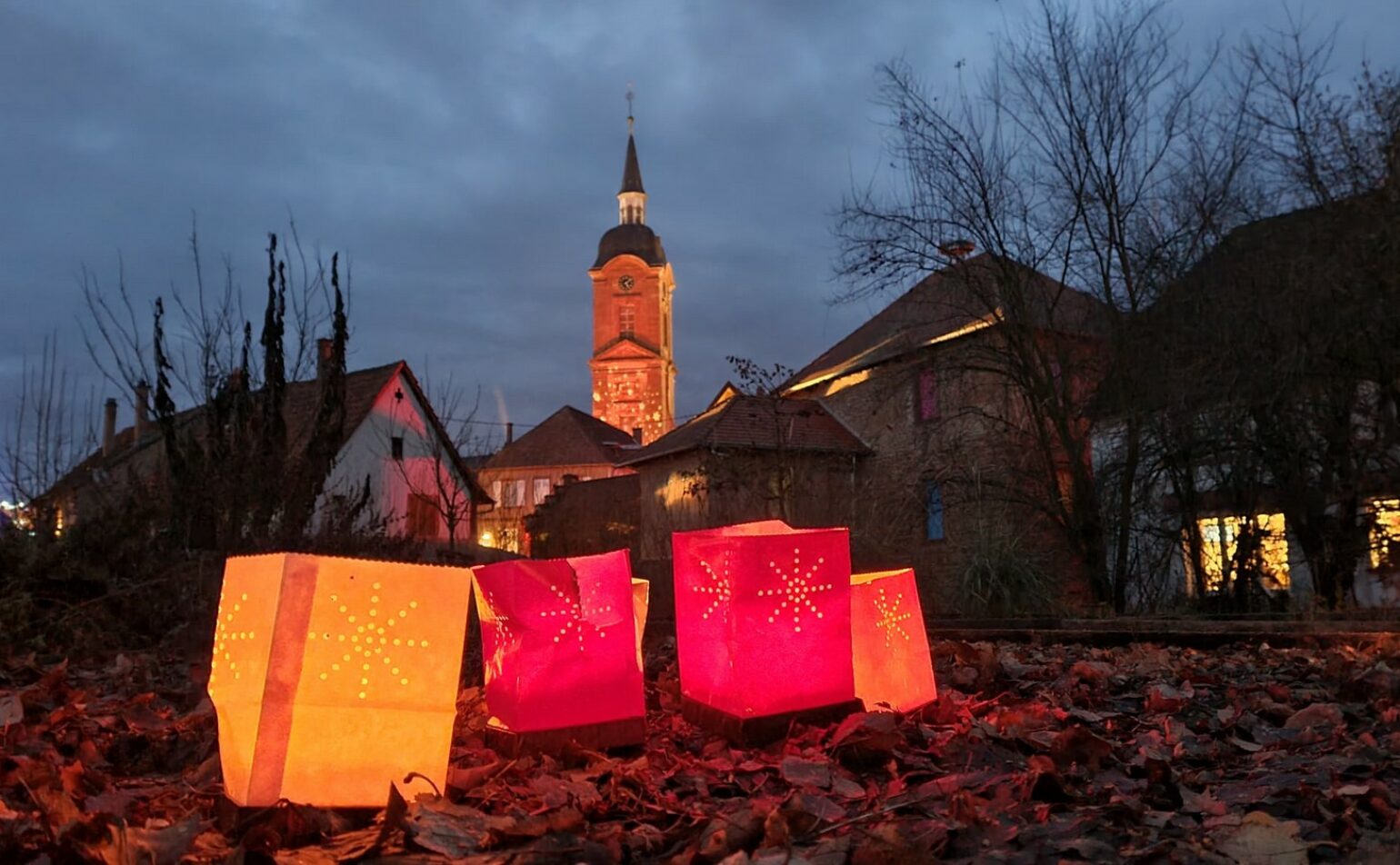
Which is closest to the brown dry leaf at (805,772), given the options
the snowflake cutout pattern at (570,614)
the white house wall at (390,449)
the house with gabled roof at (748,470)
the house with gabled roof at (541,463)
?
the snowflake cutout pattern at (570,614)

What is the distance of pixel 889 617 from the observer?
2.91 meters

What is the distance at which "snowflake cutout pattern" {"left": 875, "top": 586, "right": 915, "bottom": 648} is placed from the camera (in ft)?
9.45

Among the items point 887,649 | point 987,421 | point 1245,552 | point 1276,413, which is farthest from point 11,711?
point 987,421

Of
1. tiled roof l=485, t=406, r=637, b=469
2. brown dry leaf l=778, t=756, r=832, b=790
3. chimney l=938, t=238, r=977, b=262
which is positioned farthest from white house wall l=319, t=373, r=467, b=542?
brown dry leaf l=778, t=756, r=832, b=790

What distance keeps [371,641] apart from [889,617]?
155 centimetres

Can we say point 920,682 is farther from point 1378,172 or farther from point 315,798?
point 1378,172

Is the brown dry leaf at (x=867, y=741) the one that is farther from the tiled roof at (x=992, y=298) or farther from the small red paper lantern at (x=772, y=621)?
the tiled roof at (x=992, y=298)

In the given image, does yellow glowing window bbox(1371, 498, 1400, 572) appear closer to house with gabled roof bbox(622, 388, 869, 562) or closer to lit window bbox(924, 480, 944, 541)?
lit window bbox(924, 480, 944, 541)

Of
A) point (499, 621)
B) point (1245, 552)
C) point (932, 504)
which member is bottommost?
point (1245, 552)

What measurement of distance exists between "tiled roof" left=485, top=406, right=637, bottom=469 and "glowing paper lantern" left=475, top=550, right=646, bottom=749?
44662 millimetres

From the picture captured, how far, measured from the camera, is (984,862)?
1561mm

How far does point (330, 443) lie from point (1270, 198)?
11743 millimetres

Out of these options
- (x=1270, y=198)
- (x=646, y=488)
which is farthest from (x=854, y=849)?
(x=646, y=488)

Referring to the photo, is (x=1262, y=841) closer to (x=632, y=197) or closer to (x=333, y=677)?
(x=333, y=677)
